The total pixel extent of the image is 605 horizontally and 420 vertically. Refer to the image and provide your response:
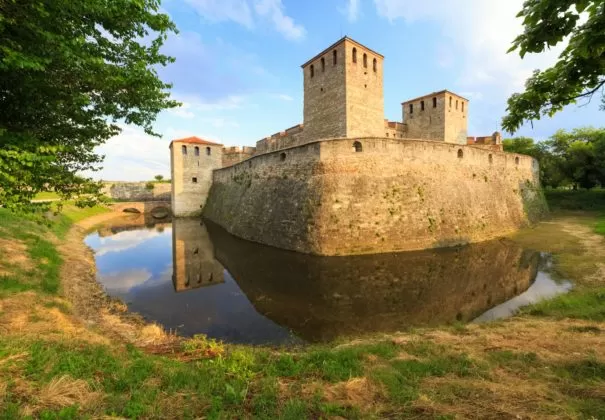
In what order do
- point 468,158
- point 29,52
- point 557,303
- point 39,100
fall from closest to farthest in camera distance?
1. point 29,52
2. point 39,100
3. point 557,303
4. point 468,158

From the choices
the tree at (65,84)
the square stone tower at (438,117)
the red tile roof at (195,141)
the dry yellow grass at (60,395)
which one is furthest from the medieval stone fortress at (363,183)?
the dry yellow grass at (60,395)

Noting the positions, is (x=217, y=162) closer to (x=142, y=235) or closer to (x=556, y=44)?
(x=142, y=235)

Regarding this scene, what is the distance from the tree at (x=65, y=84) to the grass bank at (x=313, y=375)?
2.57 metres

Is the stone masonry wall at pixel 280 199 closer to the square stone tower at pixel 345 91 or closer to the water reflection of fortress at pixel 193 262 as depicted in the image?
the water reflection of fortress at pixel 193 262

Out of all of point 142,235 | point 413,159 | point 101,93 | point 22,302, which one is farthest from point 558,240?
point 142,235

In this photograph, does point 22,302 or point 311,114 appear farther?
point 311,114

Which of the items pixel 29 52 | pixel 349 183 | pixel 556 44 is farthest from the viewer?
pixel 349 183

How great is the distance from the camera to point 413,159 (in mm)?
15555

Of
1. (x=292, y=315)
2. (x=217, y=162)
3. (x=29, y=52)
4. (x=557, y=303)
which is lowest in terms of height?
(x=292, y=315)

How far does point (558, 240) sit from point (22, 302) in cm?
2268

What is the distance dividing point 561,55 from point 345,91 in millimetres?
16572

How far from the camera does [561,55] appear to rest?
3131 mm

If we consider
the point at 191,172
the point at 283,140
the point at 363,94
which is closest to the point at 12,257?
the point at 363,94

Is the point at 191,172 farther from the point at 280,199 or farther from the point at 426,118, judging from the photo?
the point at 426,118
